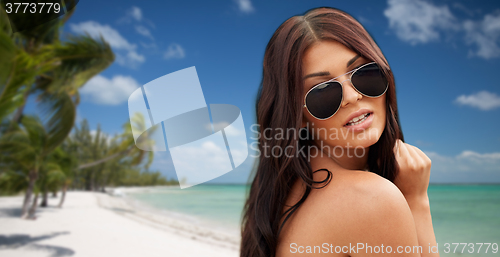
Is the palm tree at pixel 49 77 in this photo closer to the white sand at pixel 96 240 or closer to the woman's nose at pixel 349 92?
the white sand at pixel 96 240

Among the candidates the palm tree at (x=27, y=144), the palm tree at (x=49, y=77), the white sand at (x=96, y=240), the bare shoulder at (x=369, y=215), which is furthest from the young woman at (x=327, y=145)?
the white sand at (x=96, y=240)

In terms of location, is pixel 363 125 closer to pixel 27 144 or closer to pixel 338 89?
pixel 338 89

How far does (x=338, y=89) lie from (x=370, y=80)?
0.40 feet

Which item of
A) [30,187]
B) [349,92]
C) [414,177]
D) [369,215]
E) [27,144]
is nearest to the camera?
[369,215]

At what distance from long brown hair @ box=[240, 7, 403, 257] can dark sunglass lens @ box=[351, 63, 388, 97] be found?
1.4 inches

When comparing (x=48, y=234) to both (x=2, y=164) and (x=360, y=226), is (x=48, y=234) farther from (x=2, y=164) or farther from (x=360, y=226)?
(x=360, y=226)

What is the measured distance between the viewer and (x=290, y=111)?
3.44ft

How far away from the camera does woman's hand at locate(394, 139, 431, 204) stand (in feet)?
3.66

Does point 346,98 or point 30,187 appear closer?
point 346,98

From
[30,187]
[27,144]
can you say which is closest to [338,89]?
[27,144]

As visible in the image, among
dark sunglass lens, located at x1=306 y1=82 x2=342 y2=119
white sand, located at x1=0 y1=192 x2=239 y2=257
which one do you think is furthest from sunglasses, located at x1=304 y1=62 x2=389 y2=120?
white sand, located at x1=0 y1=192 x2=239 y2=257

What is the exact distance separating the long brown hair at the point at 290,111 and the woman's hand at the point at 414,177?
36mm

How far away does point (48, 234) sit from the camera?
9.23 metres

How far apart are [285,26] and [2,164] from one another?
35.1 feet
